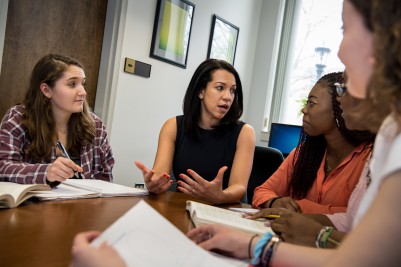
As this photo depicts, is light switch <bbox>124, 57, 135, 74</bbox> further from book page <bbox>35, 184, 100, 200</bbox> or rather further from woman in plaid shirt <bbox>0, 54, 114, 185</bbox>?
book page <bbox>35, 184, 100, 200</bbox>

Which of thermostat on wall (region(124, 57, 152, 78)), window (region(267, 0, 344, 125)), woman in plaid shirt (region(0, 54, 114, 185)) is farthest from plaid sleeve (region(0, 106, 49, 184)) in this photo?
window (region(267, 0, 344, 125))

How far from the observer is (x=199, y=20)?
3.71m

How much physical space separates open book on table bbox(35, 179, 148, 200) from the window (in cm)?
328

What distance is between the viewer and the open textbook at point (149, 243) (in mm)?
660

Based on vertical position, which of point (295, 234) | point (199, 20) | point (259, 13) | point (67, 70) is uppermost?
point (259, 13)

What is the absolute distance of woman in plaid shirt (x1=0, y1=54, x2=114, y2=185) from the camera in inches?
69.8

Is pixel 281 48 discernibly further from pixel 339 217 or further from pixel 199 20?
pixel 339 217

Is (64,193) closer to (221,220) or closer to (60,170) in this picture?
(60,170)

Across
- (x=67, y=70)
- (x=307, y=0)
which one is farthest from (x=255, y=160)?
(x=307, y=0)

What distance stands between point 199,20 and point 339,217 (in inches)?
110

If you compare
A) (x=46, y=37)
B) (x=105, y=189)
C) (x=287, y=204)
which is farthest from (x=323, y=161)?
(x=46, y=37)

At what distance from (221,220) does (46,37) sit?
216 centimetres

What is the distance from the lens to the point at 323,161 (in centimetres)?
177

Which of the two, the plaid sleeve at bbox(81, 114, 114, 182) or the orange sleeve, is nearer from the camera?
the orange sleeve
